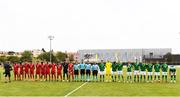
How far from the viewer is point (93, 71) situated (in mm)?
28031

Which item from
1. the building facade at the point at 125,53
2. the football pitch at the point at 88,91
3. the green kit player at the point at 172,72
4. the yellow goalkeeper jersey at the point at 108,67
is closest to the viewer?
the football pitch at the point at 88,91

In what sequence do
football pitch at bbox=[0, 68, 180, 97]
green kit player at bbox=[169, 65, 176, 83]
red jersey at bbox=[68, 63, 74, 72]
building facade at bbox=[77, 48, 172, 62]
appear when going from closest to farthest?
football pitch at bbox=[0, 68, 180, 97]
green kit player at bbox=[169, 65, 176, 83]
red jersey at bbox=[68, 63, 74, 72]
building facade at bbox=[77, 48, 172, 62]

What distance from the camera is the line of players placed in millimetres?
27666

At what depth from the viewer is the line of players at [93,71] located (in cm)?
2767

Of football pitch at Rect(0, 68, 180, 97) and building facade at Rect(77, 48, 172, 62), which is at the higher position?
building facade at Rect(77, 48, 172, 62)

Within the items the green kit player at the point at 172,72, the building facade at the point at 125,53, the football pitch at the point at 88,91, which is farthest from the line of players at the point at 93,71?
the building facade at the point at 125,53

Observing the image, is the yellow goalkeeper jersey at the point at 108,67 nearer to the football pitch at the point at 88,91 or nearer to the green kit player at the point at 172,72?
the green kit player at the point at 172,72

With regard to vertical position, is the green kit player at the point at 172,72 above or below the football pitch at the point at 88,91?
above

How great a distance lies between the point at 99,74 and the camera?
94.4ft

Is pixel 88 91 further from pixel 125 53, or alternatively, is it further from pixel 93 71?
pixel 125 53

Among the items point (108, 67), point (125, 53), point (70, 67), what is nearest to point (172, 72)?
point (108, 67)

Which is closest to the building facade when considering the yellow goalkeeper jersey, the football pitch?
the yellow goalkeeper jersey

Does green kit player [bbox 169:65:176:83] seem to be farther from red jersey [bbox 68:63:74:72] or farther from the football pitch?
red jersey [bbox 68:63:74:72]

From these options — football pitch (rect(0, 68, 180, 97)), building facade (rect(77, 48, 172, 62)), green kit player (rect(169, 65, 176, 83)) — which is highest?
building facade (rect(77, 48, 172, 62))
